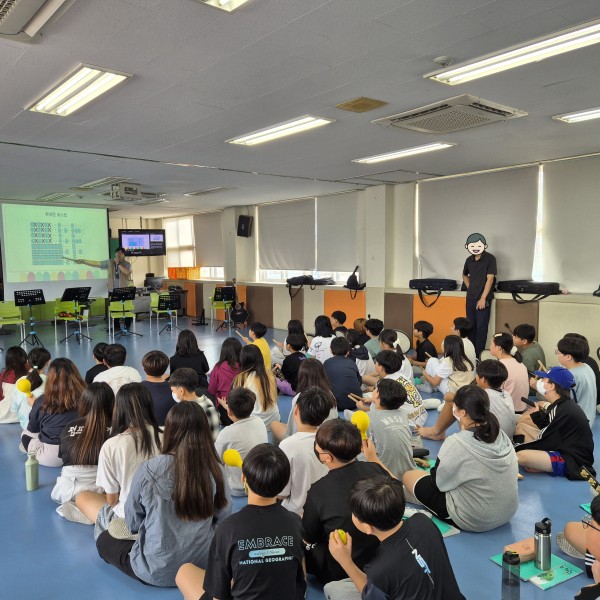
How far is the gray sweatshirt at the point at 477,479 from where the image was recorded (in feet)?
8.63

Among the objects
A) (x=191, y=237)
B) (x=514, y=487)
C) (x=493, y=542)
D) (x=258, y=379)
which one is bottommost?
(x=493, y=542)

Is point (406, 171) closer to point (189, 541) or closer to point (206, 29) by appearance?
point (206, 29)

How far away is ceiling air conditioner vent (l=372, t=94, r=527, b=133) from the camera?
405cm

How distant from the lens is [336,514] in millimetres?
2035

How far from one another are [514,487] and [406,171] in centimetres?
566

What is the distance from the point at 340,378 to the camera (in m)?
4.66

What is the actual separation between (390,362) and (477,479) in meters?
1.44

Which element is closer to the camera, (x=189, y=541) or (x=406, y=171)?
(x=189, y=541)

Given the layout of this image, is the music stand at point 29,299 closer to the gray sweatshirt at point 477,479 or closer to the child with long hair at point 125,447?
the child with long hair at point 125,447

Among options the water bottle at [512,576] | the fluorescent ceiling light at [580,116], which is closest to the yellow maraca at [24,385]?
the water bottle at [512,576]

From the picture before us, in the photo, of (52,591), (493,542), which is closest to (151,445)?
(52,591)

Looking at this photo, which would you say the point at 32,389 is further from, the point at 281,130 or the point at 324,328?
the point at 281,130

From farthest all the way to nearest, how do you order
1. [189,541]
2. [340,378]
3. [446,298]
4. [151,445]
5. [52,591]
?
1. [446,298]
2. [340,378]
3. [151,445]
4. [52,591]
5. [189,541]

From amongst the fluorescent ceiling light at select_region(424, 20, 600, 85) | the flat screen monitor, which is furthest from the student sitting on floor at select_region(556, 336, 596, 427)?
the flat screen monitor
